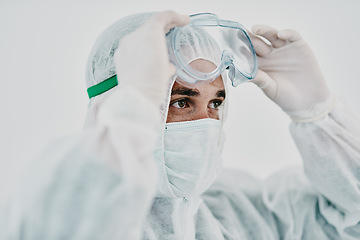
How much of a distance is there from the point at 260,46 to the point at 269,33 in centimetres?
6

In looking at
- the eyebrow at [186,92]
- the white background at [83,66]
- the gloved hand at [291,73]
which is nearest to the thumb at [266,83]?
the gloved hand at [291,73]

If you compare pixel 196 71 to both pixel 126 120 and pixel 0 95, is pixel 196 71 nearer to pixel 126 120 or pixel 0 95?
pixel 126 120

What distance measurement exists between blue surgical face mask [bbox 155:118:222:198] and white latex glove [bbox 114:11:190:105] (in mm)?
349

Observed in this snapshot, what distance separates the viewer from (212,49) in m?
1.36

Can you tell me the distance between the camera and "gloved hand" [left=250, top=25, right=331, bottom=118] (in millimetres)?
1585

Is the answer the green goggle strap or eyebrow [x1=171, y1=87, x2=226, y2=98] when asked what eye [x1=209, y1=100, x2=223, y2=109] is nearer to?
eyebrow [x1=171, y1=87, x2=226, y2=98]

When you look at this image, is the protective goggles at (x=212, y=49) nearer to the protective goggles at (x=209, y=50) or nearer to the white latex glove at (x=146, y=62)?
the protective goggles at (x=209, y=50)

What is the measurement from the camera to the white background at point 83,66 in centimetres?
182

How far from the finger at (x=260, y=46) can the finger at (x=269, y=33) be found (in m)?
0.02

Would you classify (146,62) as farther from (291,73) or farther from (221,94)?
(291,73)

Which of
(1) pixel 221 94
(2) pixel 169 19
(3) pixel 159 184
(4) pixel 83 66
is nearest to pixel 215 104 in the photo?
(1) pixel 221 94

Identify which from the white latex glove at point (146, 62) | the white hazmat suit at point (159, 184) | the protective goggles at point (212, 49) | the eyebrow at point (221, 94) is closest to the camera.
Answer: the white hazmat suit at point (159, 184)

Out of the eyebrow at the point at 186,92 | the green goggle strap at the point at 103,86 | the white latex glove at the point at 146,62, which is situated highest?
the white latex glove at the point at 146,62

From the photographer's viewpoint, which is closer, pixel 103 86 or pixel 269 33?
pixel 103 86
